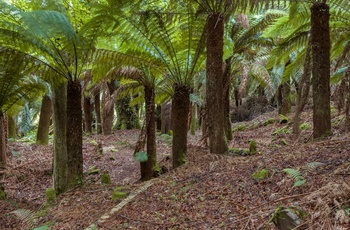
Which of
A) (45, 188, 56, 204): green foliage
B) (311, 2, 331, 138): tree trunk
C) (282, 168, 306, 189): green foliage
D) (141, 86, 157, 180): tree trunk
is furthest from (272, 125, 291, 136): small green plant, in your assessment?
(45, 188, 56, 204): green foliage

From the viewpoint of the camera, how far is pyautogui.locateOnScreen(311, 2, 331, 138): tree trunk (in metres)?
4.25

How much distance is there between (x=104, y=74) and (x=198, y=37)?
1.94 m

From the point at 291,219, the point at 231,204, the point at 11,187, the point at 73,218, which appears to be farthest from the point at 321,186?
the point at 11,187

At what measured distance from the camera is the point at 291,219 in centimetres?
200

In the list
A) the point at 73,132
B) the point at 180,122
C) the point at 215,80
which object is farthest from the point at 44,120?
the point at 215,80

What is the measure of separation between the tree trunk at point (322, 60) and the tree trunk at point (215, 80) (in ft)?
4.61

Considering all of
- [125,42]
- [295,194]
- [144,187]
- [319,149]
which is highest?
[125,42]

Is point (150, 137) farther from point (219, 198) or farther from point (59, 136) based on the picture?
point (219, 198)

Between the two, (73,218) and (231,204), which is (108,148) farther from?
(231,204)

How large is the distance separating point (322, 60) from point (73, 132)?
403 cm

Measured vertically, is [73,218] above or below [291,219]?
below

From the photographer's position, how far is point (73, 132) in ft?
15.0

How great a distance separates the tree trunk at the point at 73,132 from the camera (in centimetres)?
455

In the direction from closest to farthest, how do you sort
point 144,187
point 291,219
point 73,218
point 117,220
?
point 291,219 → point 117,220 → point 73,218 → point 144,187
